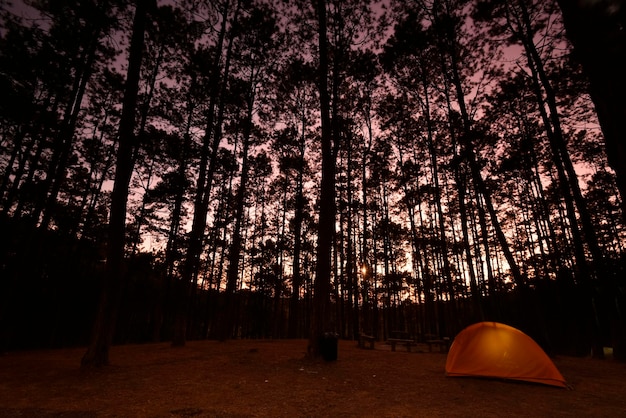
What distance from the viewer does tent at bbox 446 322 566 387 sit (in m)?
6.57

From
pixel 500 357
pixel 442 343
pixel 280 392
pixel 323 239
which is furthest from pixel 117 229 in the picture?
pixel 442 343

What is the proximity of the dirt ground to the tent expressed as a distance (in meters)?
0.25

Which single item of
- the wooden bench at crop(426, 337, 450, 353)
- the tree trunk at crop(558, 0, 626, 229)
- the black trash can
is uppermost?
the tree trunk at crop(558, 0, 626, 229)

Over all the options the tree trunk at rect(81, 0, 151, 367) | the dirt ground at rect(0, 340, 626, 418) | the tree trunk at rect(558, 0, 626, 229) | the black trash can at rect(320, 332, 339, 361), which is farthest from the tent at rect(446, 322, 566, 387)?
→ the tree trunk at rect(81, 0, 151, 367)

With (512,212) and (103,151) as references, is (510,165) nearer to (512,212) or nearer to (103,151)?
(512,212)

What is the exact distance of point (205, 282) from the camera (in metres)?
27.7

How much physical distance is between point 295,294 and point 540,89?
18.0 metres

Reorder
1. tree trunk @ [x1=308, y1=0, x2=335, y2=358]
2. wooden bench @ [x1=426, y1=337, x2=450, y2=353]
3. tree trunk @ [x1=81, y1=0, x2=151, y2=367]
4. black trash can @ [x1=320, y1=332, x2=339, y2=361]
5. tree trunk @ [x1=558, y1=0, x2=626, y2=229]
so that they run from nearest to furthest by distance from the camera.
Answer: tree trunk @ [x1=558, y1=0, x2=626, y2=229]
tree trunk @ [x1=81, y1=0, x2=151, y2=367]
black trash can @ [x1=320, y1=332, x2=339, y2=361]
tree trunk @ [x1=308, y1=0, x2=335, y2=358]
wooden bench @ [x1=426, y1=337, x2=450, y2=353]

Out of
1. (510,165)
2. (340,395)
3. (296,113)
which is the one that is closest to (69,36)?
(296,113)

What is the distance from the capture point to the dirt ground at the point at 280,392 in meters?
4.36

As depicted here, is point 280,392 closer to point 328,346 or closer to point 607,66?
point 328,346

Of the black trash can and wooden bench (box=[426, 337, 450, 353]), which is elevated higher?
the black trash can

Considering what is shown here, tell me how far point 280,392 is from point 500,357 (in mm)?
5610

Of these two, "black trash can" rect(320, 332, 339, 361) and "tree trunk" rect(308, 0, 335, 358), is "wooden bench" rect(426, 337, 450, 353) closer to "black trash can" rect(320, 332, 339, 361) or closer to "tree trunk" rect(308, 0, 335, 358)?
"tree trunk" rect(308, 0, 335, 358)
